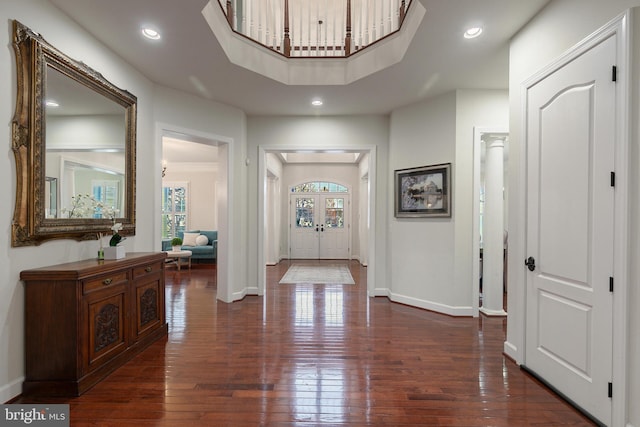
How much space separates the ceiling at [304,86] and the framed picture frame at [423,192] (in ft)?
3.29

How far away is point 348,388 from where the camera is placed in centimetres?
236

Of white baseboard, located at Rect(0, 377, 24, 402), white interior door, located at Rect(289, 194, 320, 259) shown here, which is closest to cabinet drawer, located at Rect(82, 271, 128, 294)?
white baseboard, located at Rect(0, 377, 24, 402)

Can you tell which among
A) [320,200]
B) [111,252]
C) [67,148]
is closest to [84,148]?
[67,148]

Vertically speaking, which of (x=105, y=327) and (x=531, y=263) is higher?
(x=531, y=263)

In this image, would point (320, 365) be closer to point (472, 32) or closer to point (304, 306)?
point (304, 306)

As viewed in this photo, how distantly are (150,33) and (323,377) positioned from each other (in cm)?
331

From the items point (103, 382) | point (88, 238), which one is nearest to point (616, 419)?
point (103, 382)

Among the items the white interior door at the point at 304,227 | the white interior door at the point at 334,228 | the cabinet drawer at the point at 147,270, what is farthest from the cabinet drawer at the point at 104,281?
the white interior door at the point at 334,228

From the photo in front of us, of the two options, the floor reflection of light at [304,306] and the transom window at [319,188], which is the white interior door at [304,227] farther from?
the floor reflection of light at [304,306]

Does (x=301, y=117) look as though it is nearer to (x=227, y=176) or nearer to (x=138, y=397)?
(x=227, y=176)

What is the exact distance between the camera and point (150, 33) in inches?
111

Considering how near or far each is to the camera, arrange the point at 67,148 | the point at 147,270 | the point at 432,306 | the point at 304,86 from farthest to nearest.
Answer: the point at 432,306, the point at 304,86, the point at 147,270, the point at 67,148

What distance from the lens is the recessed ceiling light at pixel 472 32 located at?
275cm

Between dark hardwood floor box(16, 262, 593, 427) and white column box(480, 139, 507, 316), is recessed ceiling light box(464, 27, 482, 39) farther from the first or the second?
dark hardwood floor box(16, 262, 593, 427)
